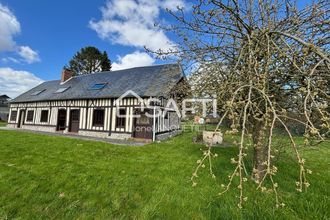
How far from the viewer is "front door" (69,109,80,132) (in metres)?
13.6

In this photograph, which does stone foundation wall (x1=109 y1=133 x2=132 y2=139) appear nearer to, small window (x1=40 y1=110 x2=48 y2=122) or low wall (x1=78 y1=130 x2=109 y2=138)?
low wall (x1=78 y1=130 x2=109 y2=138)

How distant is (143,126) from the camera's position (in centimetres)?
1099

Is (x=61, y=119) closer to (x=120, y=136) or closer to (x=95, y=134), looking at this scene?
(x=95, y=134)

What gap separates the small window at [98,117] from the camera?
12.4 m

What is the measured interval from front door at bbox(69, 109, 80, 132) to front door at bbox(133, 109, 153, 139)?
509 centimetres

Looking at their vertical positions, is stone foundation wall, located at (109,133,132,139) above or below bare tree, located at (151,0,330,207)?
below

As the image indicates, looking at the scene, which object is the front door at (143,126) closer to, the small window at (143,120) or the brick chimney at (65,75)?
the small window at (143,120)

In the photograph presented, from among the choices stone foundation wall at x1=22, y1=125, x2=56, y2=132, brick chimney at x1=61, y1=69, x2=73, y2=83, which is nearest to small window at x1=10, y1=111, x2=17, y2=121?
stone foundation wall at x1=22, y1=125, x2=56, y2=132

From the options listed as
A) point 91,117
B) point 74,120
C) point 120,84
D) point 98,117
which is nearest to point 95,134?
point 98,117

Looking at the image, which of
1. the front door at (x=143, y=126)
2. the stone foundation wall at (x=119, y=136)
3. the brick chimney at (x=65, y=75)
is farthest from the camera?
the brick chimney at (x=65, y=75)

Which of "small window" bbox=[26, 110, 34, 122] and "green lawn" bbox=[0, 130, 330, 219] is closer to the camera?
"green lawn" bbox=[0, 130, 330, 219]

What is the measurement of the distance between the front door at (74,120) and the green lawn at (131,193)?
8432mm

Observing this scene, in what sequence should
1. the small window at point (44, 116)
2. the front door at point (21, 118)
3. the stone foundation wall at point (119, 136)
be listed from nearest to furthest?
the stone foundation wall at point (119, 136) < the small window at point (44, 116) < the front door at point (21, 118)

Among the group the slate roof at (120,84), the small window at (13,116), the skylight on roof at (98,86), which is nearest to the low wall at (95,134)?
the slate roof at (120,84)
